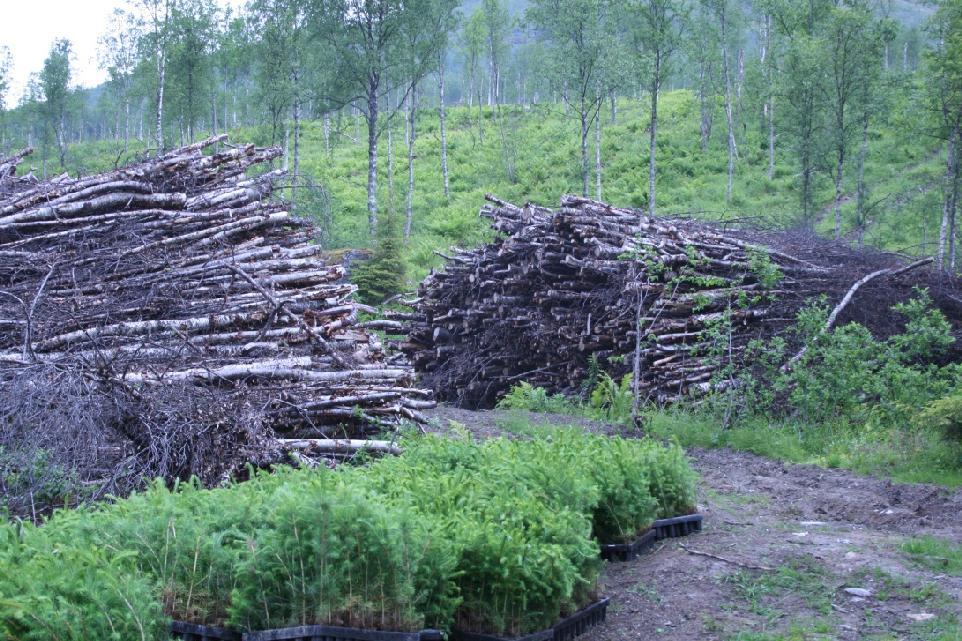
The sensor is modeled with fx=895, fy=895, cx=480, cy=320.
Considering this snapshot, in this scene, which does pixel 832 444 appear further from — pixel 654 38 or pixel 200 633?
pixel 654 38

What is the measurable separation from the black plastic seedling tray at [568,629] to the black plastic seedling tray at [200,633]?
1.07 metres

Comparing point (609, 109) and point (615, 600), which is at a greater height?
point (609, 109)

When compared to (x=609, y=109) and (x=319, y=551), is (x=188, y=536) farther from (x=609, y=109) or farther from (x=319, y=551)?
(x=609, y=109)

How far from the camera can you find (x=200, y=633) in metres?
3.93

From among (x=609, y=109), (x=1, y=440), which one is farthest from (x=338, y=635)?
(x=609, y=109)

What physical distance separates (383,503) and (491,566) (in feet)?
2.04

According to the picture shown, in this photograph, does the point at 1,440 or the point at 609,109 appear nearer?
the point at 1,440

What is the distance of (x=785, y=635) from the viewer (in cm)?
475

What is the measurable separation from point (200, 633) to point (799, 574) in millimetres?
3713

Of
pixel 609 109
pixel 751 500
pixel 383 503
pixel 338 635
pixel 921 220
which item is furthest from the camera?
pixel 609 109

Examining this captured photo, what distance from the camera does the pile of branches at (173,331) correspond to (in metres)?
6.61

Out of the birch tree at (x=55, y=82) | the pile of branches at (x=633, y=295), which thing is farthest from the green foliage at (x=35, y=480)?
the birch tree at (x=55, y=82)

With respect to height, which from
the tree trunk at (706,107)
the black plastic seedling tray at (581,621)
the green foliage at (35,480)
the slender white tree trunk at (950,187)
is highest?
the tree trunk at (706,107)

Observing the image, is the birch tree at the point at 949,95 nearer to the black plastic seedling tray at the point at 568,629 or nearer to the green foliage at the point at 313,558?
the black plastic seedling tray at the point at 568,629
